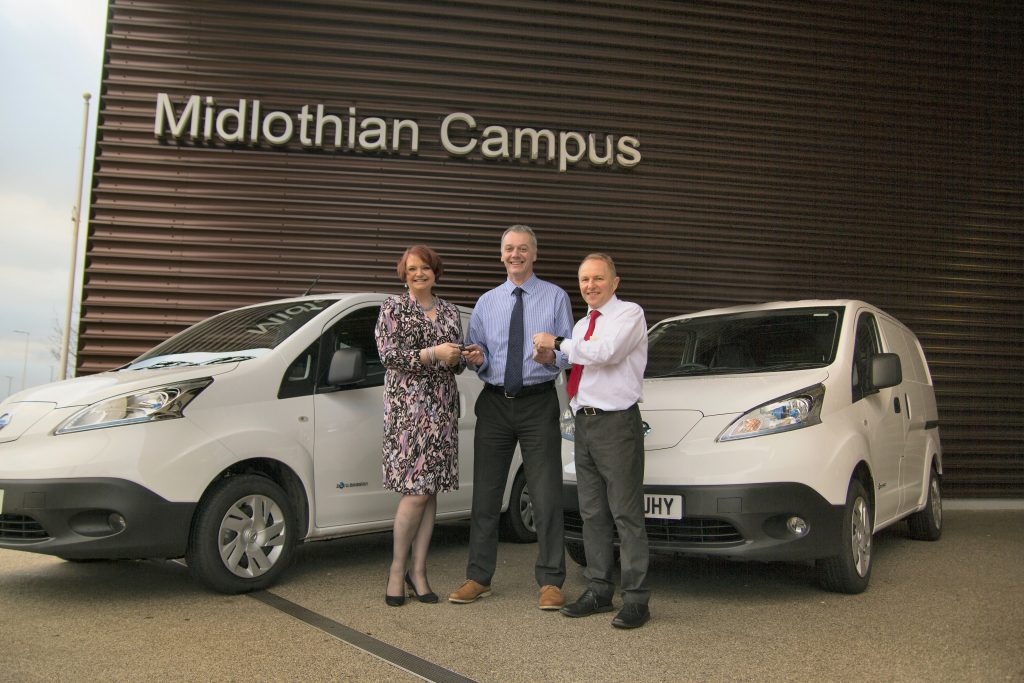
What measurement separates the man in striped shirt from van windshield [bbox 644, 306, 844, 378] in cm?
116

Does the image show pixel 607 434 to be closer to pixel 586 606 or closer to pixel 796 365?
pixel 586 606

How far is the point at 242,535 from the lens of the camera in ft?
13.9

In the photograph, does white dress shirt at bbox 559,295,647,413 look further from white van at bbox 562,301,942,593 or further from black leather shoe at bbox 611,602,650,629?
black leather shoe at bbox 611,602,650,629

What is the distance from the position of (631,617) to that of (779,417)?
1.22m

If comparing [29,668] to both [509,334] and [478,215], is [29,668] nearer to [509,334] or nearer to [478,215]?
[509,334]

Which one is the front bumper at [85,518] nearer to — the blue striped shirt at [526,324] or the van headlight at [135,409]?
the van headlight at [135,409]

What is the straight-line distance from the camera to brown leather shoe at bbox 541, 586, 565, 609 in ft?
13.2

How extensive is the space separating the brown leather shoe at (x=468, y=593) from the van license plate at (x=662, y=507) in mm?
914

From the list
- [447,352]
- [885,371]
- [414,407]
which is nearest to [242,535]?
[414,407]

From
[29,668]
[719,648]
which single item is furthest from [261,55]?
[719,648]

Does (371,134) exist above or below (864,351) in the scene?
above

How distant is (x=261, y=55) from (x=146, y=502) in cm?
504

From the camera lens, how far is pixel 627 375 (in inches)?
153

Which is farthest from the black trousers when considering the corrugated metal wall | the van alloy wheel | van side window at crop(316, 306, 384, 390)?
the corrugated metal wall
